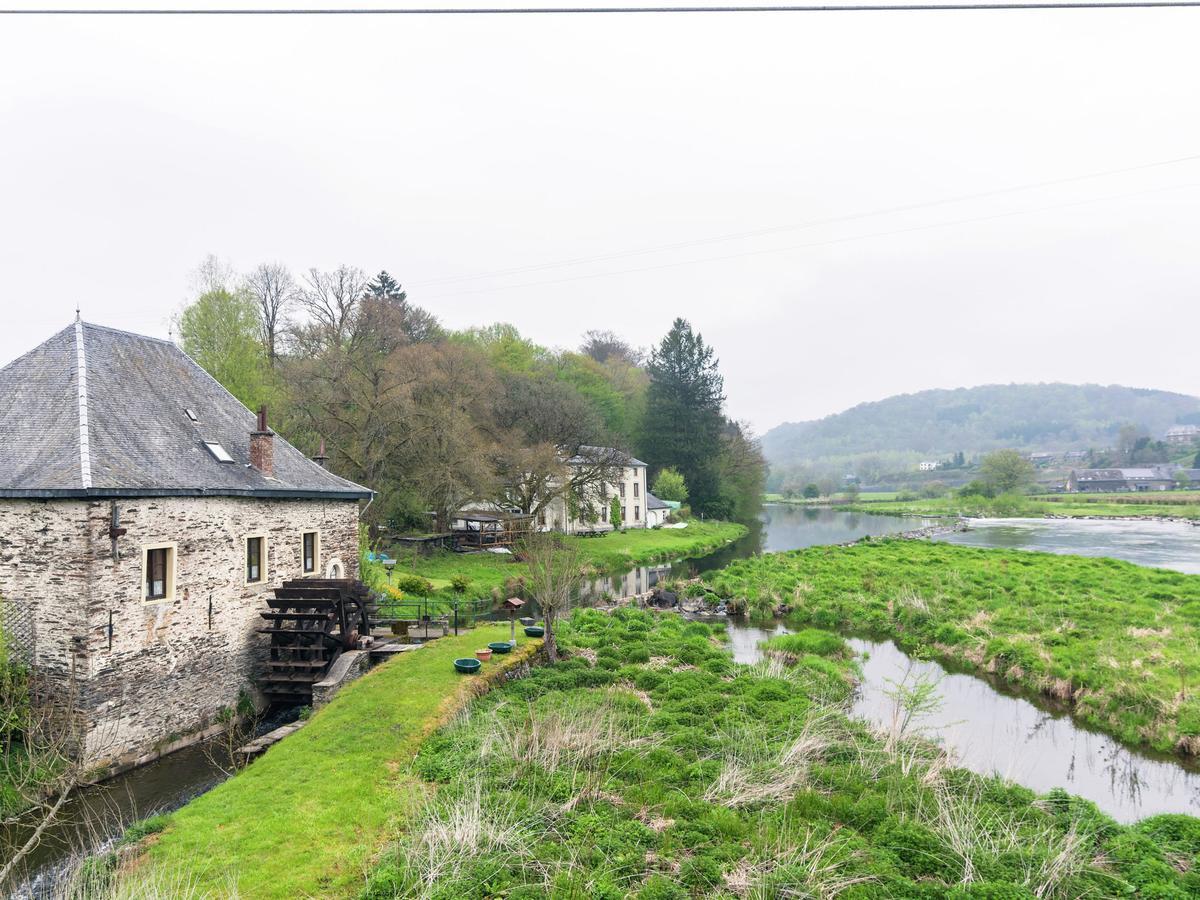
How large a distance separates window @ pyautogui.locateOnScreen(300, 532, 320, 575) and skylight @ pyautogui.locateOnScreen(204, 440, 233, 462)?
2902 mm

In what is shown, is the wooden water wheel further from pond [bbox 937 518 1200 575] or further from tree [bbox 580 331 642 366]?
tree [bbox 580 331 642 366]

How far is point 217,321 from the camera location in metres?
32.5

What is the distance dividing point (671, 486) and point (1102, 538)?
33060 millimetres

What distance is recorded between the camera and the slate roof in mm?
12047

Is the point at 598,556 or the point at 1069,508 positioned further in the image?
the point at 1069,508

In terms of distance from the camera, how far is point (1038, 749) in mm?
12836

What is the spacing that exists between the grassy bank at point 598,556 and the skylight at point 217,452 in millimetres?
11662

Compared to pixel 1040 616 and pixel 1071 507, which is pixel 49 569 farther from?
pixel 1071 507

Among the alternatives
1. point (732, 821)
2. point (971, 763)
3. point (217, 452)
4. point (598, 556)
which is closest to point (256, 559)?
point (217, 452)

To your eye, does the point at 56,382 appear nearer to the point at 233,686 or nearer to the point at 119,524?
the point at 119,524

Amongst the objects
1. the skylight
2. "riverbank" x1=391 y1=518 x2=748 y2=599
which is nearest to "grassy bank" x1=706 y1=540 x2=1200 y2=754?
"riverbank" x1=391 y1=518 x2=748 y2=599

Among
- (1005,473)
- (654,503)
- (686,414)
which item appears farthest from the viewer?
(1005,473)

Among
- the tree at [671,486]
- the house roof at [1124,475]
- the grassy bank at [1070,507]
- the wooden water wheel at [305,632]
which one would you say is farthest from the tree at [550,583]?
the house roof at [1124,475]

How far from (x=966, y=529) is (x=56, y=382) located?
64.0 m
